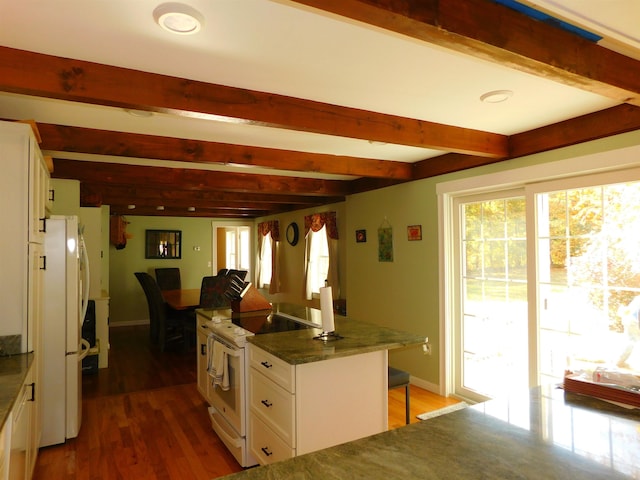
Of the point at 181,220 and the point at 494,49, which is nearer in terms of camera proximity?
the point at 494,49

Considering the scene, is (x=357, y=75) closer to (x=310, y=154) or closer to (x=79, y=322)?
(x=310, y=154)

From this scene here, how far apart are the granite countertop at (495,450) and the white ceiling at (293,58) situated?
1.23 meters

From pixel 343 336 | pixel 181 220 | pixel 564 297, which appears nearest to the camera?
pixel 343 336

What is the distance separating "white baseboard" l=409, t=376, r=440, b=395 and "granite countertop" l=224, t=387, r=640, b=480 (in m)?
2.74

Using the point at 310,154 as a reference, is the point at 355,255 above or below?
below

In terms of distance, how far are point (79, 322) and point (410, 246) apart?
2993 mm

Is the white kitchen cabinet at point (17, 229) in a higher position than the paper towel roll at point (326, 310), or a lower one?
higher

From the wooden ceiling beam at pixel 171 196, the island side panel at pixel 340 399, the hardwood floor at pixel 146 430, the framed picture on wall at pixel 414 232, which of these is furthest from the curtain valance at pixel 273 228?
the island side panel at pixel 340 399

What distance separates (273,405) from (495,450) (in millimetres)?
1452

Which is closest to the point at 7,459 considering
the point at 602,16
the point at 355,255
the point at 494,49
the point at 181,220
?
the point at 494,49

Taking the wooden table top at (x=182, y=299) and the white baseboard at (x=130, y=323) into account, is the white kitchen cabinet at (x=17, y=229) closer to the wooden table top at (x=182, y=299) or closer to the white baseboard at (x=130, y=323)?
the wooden table top at (x=182, y=299)

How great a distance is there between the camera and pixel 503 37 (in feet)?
Result: 4.73

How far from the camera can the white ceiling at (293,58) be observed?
1488 millimetres

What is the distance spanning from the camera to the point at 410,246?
166 inches
